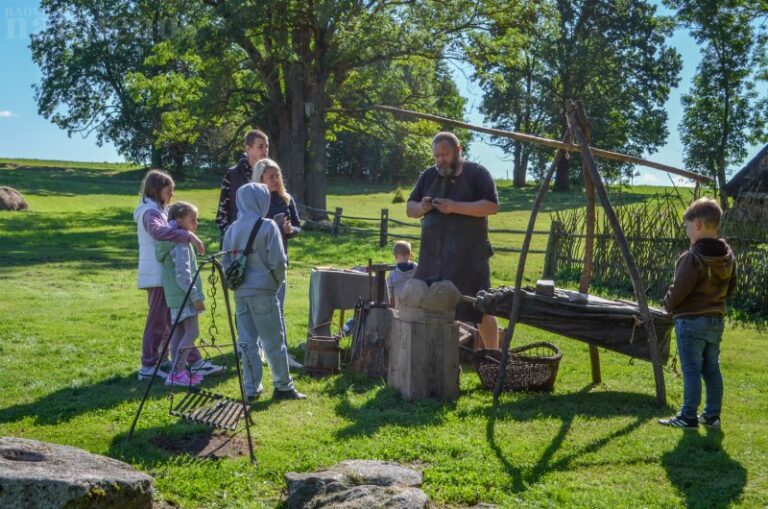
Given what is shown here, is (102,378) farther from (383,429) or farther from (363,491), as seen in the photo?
Result: (363,491)

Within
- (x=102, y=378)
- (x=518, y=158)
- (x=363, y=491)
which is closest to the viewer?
(x=363, y=491)

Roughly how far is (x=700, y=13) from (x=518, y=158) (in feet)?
48.6

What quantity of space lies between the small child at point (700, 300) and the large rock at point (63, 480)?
391 cm

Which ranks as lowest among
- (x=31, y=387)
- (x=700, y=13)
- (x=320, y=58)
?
(x=31, y=387)

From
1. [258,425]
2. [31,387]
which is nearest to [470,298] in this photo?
[258,425]

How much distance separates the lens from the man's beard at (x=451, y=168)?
7789mm

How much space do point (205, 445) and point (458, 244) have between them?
9.88 ft

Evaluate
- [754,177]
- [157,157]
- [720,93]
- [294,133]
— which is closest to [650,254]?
[294,133]

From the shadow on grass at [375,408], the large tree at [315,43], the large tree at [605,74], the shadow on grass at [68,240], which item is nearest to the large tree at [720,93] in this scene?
the large tree at [605,74]

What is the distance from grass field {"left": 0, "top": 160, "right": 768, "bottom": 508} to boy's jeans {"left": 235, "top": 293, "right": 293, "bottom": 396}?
24 cm

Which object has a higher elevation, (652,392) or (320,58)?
(320,58)

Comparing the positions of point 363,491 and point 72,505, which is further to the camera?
point 363,491

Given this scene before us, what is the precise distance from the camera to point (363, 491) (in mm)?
4438

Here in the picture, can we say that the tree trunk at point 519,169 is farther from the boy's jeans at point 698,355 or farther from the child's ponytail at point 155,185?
the boy's jeans at point 698,355
